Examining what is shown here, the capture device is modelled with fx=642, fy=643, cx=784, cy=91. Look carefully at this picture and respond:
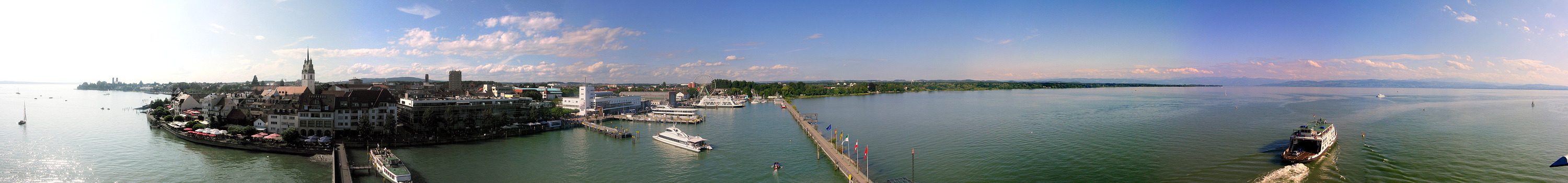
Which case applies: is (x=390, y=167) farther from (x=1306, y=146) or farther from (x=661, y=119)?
(x=1306, y=146)

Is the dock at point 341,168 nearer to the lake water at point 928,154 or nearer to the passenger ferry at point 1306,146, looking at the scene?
the lake water at point 928,154

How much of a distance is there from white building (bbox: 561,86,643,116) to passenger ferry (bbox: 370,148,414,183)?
1295 cm

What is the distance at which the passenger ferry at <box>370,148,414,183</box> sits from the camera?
422 inches

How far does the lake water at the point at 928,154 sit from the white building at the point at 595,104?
3655 millimetres

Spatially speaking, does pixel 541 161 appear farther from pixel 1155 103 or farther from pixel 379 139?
pixel 1155 103

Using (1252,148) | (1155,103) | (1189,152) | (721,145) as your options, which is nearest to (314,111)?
(721,145)

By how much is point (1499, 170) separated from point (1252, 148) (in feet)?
12.8

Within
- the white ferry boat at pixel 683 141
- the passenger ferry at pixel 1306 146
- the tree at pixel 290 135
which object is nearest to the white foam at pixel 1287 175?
the passenger ferry at pixel 1306 146

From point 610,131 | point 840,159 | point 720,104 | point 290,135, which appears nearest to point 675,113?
point 610,131

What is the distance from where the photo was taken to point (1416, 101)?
4191cm

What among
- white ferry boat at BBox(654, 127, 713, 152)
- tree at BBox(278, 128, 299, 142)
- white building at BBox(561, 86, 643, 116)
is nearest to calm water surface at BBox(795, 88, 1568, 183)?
A: white ferry boat at BBox(654, 127, 713, 152)

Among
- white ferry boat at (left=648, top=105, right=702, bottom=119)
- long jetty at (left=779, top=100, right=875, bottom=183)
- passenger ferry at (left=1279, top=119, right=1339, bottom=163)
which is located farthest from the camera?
white ferry boat at (left=648, top=105, right=702, bottom=119)

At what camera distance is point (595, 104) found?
27.3 metres

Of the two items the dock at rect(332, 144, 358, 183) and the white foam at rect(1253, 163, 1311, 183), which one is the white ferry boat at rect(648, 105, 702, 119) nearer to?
the dock at rect(332, 144, 358, 183)
